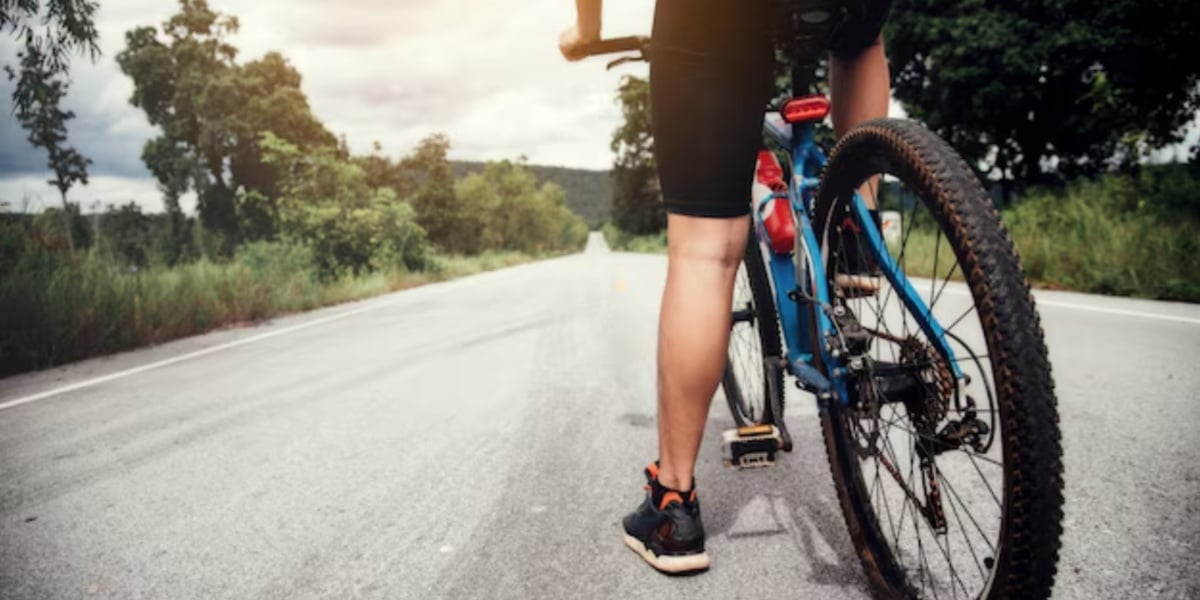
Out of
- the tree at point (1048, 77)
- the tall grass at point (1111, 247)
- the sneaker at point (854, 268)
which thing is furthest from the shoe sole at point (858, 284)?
the tree at point (1048, 77)

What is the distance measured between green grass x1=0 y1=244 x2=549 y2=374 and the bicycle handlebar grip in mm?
5807

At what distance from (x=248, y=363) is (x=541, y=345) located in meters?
2.24

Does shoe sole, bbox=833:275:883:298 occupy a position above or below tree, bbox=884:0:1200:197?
below

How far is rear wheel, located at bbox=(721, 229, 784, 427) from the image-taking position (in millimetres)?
1997

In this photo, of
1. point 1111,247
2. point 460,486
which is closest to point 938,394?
point 460,486

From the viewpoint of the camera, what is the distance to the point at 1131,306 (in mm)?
5301

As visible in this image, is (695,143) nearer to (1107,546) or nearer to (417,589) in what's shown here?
(417,589)

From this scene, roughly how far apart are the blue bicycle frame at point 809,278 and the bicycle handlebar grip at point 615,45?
458mm

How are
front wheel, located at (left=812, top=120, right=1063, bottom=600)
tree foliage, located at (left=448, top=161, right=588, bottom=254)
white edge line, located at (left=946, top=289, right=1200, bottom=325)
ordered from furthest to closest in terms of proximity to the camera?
tree foliage, located at (left=448, top=161, right=588, bottom=254), white edge line, located at (left=946, top=289, right=1200, bottom=325), front wheel, located at (left=812, top=120, right=1063, bottom=600)

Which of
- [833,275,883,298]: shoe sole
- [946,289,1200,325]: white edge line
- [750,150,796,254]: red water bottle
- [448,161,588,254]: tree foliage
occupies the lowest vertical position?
[946,289,1200,325]: white edge line

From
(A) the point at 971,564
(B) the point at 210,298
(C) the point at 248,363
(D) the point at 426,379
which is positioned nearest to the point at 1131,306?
(A) the point at 971,564

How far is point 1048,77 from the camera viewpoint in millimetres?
19188

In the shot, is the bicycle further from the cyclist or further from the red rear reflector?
the cyclist

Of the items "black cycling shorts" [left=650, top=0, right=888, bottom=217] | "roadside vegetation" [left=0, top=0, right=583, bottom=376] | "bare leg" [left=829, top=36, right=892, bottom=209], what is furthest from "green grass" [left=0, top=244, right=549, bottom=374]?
"bare leg" [left=829, top=36, right=892, bottom=209]
